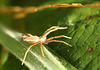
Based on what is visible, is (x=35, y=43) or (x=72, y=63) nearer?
(x=72, y=63)

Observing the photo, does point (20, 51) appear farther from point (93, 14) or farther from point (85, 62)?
point (93, 14)

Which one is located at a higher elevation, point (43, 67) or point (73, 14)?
point (73, 14)

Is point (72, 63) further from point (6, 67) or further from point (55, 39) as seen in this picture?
point (6, 67)

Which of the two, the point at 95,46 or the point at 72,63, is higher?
the point at 95,46

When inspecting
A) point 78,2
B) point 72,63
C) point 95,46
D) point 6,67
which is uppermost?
point 78,2

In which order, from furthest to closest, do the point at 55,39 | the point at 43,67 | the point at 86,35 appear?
the point at 55,39
the point at 86,35
the point at 43,67

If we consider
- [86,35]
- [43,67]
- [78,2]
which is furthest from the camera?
[78,2]

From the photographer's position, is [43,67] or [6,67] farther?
[6,67]

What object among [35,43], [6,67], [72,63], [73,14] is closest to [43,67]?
A: [72,63]

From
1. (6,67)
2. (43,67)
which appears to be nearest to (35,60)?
(43,67)
